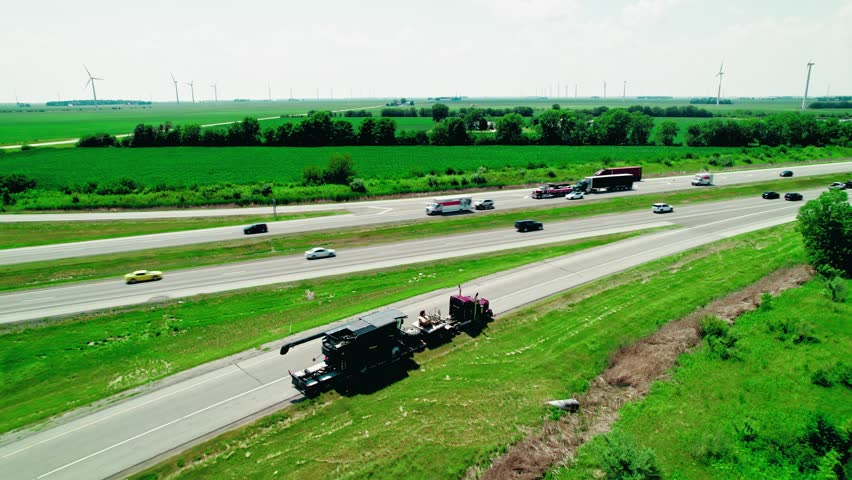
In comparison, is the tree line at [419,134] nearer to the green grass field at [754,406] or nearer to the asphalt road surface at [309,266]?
the asphalt road surface at [309,266]

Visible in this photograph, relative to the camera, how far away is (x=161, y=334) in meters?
36.2

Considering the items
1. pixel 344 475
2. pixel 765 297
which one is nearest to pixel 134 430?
pixel 344 475

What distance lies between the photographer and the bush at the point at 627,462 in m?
18.7

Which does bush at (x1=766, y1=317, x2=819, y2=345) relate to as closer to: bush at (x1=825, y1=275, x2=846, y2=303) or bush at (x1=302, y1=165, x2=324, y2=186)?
bush at (x1=825, y1=275, x2=846, y2=303)

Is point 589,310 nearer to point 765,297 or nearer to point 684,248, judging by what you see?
point 765,297

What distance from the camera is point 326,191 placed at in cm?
9062

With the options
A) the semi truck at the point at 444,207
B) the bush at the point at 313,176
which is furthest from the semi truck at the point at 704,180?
the bush at the point at 313,176

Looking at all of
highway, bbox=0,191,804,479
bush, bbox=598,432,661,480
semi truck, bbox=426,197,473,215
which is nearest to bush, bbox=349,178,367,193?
semi truck, bbox=426,197,473,215

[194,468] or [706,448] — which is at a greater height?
[706,448]

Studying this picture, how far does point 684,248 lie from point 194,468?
50818 mm

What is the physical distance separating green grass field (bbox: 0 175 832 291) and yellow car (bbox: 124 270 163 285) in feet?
10.9

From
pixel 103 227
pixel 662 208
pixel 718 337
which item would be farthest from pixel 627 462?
pixel 103 227

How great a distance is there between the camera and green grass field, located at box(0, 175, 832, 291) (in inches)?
1975

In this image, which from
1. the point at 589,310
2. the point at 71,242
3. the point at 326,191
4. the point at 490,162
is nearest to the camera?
the point at 589,310
